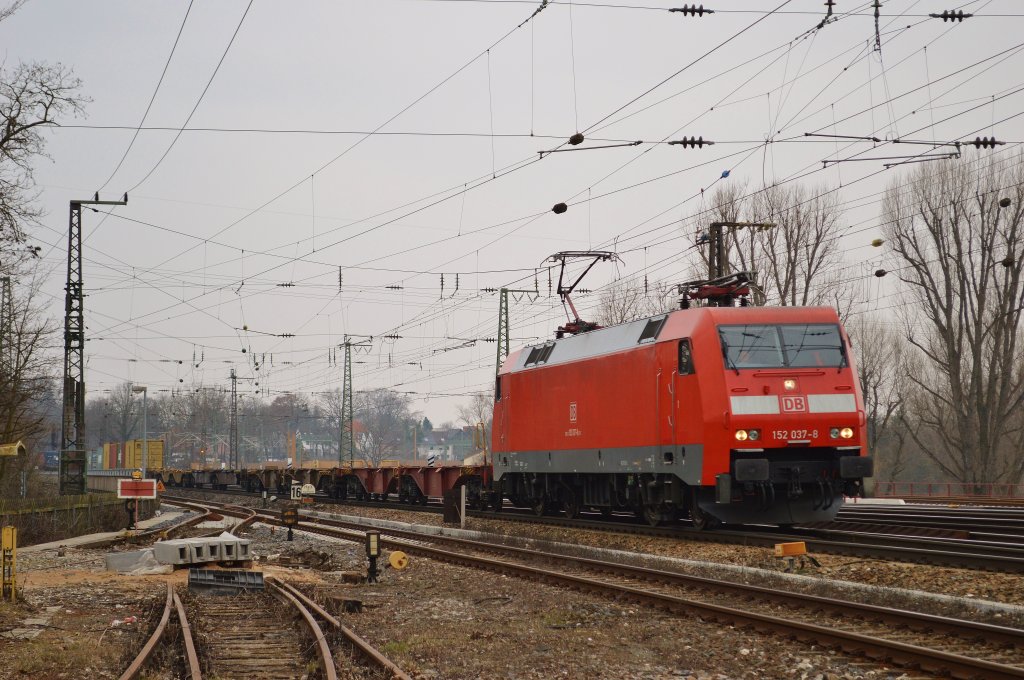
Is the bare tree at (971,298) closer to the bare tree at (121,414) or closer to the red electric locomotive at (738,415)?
the red electric locomotive at (738,415)

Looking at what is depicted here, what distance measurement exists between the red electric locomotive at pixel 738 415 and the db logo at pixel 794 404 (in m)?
0.02

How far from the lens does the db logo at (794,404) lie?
56.1ft

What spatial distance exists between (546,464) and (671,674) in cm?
1592

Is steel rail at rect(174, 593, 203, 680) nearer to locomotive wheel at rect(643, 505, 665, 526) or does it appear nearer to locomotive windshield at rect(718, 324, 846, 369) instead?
locomotive windshield at rect(718, 324, 846, 369)

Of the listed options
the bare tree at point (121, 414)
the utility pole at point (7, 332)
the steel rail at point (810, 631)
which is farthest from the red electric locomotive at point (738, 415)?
the bare tree at point (121, 414)

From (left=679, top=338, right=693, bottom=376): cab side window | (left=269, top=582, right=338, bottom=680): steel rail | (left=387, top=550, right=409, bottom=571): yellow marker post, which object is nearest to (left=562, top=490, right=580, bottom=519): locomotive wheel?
(left=679, top=338, right=693, bottom=376): cab side window

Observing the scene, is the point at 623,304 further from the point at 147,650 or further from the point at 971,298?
the point at 147,650

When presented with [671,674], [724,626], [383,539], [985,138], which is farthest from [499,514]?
[671,674]

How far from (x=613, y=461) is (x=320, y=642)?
470 inches

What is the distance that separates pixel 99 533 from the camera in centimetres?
2708

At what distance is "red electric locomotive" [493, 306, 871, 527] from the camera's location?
17.0m

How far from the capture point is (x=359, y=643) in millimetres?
9359

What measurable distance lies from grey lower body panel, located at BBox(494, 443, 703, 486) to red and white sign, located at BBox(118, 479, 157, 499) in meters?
8.84

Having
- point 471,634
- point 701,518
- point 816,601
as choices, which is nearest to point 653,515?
point 701,518
